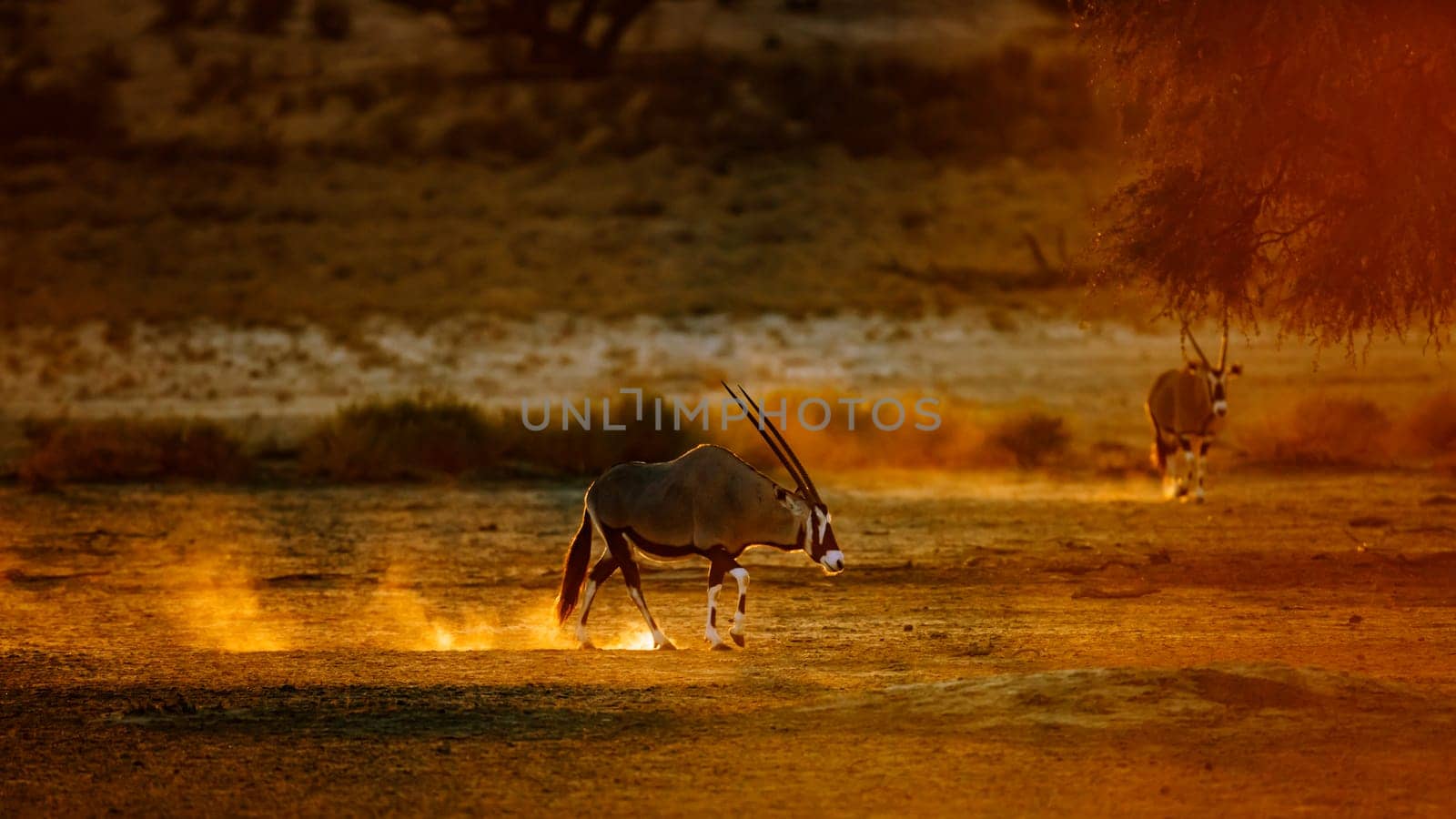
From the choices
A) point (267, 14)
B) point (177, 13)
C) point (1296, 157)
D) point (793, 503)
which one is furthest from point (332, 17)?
point (793, 503)

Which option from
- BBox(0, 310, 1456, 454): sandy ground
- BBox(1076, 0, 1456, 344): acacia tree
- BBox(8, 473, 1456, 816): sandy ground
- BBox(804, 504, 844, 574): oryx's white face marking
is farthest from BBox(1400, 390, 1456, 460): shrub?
BBox(804, 504, 844, 574): oryx's white face marking

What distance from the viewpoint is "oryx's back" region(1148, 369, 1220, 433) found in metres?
25.6

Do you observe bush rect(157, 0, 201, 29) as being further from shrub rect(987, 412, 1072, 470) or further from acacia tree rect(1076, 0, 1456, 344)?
acacia tree rect(1076, 0, 1456, 344)

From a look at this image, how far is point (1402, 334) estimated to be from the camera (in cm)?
1573

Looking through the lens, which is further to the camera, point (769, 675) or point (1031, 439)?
point (1031, 439)

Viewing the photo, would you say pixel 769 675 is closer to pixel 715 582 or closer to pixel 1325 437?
pixel 715 582

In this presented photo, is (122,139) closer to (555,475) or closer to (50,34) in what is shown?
(50,34)

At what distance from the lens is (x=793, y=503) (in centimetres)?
1405

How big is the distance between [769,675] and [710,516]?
1.48m

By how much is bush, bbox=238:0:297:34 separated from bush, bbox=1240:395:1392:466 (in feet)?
168

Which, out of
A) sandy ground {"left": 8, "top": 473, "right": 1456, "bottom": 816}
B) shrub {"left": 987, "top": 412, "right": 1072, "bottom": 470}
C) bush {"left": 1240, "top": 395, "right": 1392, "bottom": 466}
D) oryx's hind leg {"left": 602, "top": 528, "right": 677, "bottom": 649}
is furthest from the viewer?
shrub {"left": 987, "top": 412, "right": 1072, "bottom": 470}

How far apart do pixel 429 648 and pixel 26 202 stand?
48.4 metres

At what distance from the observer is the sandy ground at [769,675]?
985cm

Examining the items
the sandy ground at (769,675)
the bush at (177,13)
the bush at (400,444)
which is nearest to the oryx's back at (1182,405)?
the sandy ground at (769,675)
